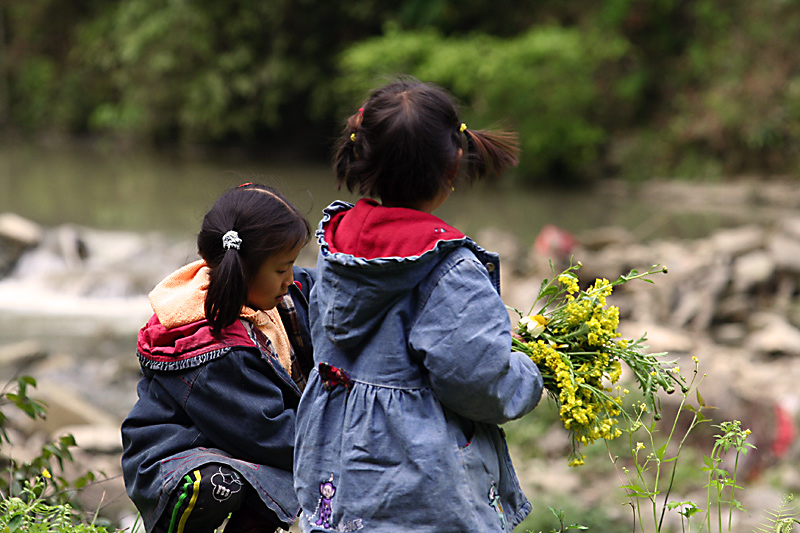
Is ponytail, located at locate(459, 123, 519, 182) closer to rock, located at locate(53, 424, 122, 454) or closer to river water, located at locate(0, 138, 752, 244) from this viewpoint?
rock, located at locate(53, 424, 122, 454)

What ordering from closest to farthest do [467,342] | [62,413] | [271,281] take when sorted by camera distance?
1. [467,342]
2. [271,281]
3. [62,413]

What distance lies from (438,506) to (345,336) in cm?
38

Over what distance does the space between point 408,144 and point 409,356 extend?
1.41ft

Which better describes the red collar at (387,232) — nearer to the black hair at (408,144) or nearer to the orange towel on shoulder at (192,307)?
the black hair at (408,144)

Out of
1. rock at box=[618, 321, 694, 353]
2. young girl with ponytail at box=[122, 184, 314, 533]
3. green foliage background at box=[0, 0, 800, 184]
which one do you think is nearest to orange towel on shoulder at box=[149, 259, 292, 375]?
young girl with ponytail at box=[122, 184, 314, 533]

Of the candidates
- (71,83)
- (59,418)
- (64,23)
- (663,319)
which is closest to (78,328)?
(59,418)

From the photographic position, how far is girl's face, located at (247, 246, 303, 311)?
2.05 metres

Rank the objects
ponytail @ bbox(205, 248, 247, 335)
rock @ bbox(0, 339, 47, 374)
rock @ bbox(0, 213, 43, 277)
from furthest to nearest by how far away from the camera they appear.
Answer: rock @ bbox(0, 213, 43, 277)
rock @ bbox(0, 339, 47, 374)
ponytail @ bbox(205, 248, 247, 335)

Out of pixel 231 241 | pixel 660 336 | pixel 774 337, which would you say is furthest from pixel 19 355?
pixel 774 337

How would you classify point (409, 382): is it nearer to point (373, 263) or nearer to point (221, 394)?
point (373, 263)

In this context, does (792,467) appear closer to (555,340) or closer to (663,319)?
(663,319)

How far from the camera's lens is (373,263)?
5.19ft

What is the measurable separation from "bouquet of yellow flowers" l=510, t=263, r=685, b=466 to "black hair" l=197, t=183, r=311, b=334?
2.10 feet

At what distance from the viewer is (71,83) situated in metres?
23.3
